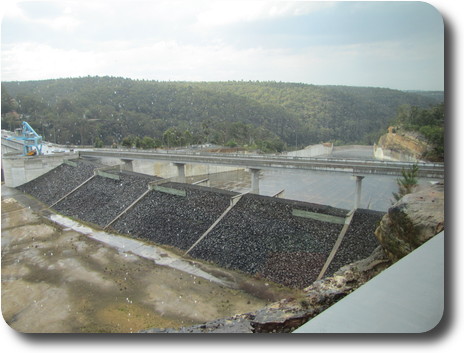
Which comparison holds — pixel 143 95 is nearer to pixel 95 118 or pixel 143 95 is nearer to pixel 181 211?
pixel 95 118

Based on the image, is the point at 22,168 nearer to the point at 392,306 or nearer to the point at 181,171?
the point at 181,171

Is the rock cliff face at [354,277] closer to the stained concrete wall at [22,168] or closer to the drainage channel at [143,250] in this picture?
the drainage channel at [143,250]

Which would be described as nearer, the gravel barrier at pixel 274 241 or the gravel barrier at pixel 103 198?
the gravel barrier at pixel 274 241

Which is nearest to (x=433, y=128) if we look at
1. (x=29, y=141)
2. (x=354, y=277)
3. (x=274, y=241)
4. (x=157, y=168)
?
(x=274, y=241)

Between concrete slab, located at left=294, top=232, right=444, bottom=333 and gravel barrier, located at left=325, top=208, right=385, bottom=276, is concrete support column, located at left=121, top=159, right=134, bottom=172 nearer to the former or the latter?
gravel barrier, located at left=325, top=208, right=385, bottom=276

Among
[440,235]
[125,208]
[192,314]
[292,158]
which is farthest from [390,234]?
[125,208]

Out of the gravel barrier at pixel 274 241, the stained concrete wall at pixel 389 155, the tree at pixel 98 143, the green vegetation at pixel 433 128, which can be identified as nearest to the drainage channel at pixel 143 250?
the gravel barrier at pixel 274 241

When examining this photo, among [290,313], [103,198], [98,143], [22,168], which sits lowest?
[103,198]
